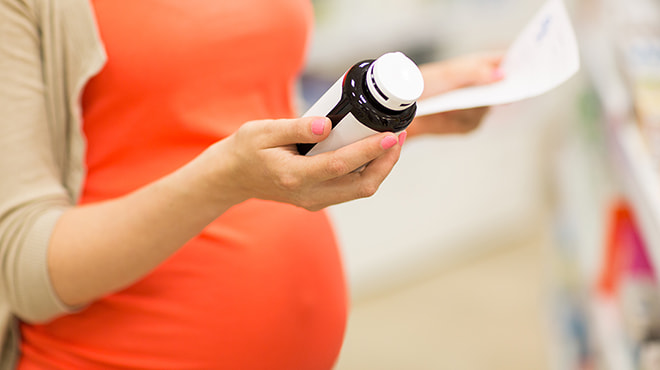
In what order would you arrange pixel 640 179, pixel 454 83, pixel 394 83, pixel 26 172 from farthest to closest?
pixel 640 179, pixel 454 83, pixel 26 172, pixel 394 83

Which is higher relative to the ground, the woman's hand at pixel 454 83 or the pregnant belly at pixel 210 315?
the woman's hand at pixel 454 83

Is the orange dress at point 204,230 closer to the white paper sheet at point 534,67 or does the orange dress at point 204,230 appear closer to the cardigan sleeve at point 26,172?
the cardigan sleeve at point 26,172

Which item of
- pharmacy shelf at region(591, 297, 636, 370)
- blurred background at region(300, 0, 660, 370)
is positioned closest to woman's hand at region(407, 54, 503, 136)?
blurred background at region(300, 0, 660, 370)

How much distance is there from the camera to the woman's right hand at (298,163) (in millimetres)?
527

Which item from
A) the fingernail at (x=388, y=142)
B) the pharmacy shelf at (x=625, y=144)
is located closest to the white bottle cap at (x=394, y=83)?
the fingernail at (x=388, y=142)

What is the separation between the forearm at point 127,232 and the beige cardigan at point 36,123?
0.02m

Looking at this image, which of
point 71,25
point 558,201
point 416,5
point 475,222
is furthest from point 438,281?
point 71,25

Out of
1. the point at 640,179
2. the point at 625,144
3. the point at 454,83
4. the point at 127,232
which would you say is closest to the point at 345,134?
the point at 127,232

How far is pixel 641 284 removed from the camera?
4.37ft

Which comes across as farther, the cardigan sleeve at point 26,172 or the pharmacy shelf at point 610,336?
the pharmacy shelf at point 610,336

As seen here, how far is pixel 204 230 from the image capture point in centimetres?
79

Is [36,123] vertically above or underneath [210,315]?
above

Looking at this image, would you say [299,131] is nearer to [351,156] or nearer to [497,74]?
[351,156]

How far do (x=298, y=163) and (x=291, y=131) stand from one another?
28mm
